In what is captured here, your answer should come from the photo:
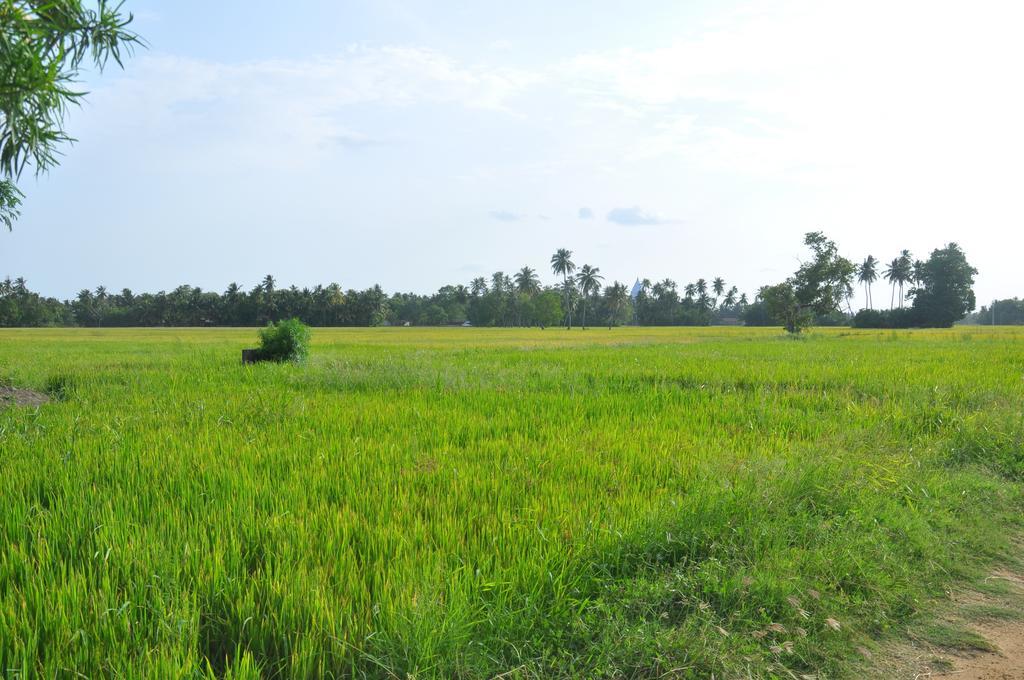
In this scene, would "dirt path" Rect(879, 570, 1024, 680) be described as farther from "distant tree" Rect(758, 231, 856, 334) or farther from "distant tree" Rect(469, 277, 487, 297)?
"distant tree" Rect(469, 277, 487, 297)

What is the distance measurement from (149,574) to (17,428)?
6.14 m

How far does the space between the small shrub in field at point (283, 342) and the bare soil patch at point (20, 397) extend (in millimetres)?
6767

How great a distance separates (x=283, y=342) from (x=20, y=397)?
25.5 ft

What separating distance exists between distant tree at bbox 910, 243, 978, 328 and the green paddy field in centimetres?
9425

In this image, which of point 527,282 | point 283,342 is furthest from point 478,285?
point 283,342

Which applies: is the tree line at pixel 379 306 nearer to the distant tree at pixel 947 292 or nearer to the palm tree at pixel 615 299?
the palm tree at pixel 615 299

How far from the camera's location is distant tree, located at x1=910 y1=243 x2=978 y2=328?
8381 cm

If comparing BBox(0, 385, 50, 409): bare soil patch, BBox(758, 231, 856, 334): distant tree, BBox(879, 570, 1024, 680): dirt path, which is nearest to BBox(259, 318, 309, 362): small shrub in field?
BBox(0, 385, 50, 409): bare soil patch

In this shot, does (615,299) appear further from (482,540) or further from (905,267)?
(482,540)

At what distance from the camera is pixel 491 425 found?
7.51 meters

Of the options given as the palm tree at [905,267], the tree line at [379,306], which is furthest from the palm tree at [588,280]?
the palm tree at [905,267]

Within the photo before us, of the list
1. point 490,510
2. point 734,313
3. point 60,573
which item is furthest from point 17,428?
point 734,313

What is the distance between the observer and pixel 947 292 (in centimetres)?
8456

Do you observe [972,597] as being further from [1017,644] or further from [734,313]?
[734,313]
